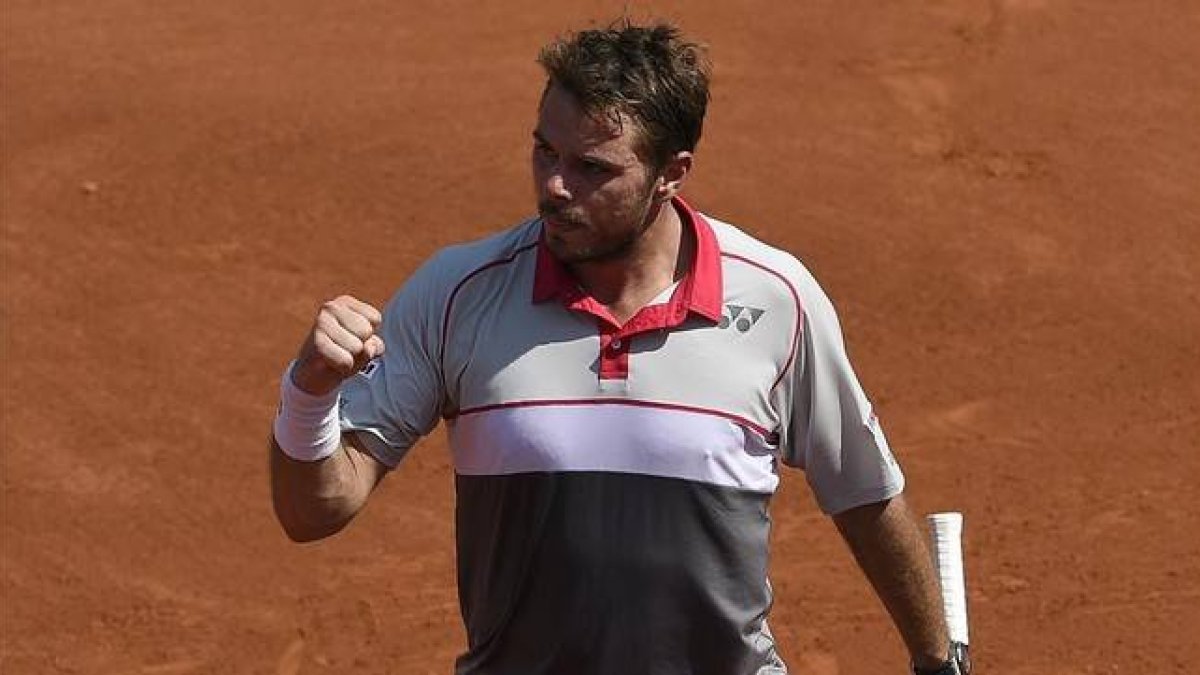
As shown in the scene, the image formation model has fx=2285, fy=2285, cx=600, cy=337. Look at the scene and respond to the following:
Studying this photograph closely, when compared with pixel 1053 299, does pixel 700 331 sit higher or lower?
higher

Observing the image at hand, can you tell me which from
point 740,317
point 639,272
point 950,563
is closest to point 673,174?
point 639,272

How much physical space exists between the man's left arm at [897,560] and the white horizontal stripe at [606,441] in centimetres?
51

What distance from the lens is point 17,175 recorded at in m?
12.1

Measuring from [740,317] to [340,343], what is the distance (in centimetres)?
91

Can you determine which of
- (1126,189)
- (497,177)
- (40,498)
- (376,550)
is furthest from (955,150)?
(40,498)

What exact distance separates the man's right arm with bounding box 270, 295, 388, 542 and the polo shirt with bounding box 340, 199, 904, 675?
0.14 metres

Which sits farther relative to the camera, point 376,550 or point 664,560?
point 376,550

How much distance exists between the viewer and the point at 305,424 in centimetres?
448

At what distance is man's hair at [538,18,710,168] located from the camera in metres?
4.60

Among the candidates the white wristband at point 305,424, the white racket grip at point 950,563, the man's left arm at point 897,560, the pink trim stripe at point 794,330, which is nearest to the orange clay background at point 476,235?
the white racket grip at point 950,563

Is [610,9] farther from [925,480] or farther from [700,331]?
[700,331]

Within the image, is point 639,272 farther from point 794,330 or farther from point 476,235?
point 476,235

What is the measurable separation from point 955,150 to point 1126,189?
93 centimetres

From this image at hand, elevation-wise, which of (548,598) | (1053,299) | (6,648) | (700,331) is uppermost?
(700,331)
